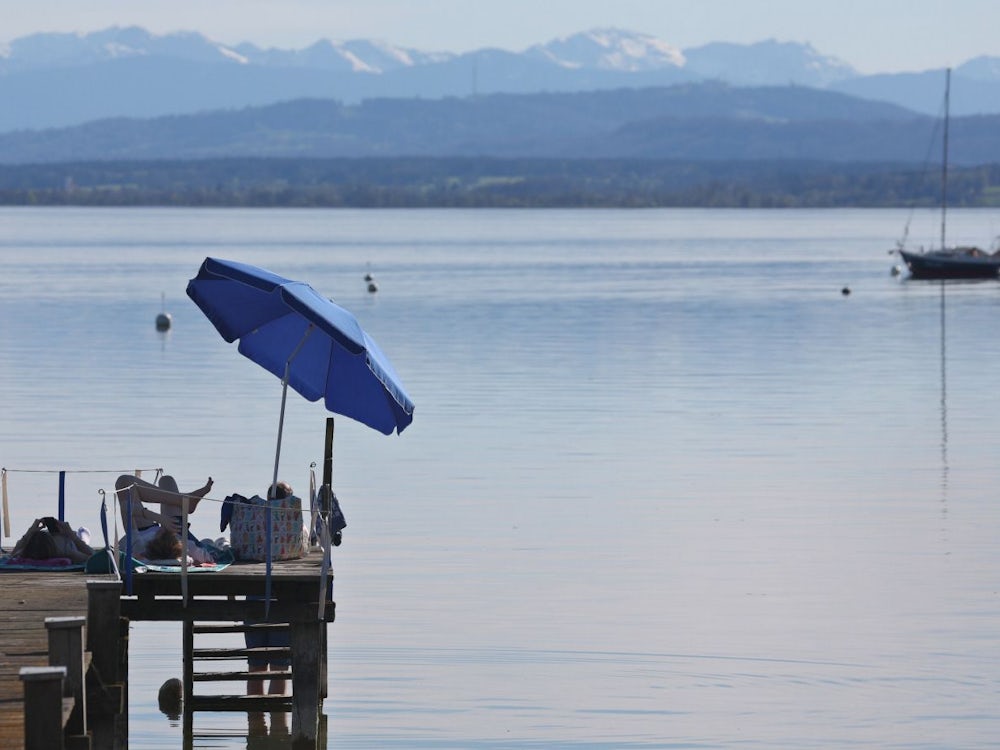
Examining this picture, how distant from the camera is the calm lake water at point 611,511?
17172 mm

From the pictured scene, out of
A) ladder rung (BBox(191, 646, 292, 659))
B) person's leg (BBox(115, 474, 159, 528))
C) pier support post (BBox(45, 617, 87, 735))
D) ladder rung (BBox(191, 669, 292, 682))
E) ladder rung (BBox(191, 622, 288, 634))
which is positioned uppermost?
person's leg (BBox(115, 474, 159, 528))

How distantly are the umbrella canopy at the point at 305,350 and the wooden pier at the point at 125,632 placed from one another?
1.49 metres

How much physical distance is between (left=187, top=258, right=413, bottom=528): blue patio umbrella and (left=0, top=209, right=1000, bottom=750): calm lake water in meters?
2.62

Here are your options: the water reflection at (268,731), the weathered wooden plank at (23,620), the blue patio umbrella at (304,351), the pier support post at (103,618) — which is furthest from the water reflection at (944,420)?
the pier support post at (103,618)

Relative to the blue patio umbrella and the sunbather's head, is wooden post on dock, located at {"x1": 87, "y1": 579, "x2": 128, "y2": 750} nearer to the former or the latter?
the sunbather's head

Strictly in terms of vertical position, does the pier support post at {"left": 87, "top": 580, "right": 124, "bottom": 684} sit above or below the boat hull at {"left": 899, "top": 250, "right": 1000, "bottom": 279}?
below

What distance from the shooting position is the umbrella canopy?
16.3 meters

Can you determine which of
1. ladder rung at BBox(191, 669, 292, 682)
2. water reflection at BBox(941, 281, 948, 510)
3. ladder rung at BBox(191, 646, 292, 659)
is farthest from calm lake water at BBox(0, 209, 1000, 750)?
ladder rung at BBox(191, 646, 292, 659)

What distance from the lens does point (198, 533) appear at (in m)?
23.5

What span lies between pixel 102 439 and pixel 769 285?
203 feet

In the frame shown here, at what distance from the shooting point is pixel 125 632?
14.8m

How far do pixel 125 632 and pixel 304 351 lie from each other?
10.5 ft

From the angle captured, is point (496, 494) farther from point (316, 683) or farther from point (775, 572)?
point (316, 683)

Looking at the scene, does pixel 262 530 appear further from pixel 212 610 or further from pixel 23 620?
pixel 23 620
